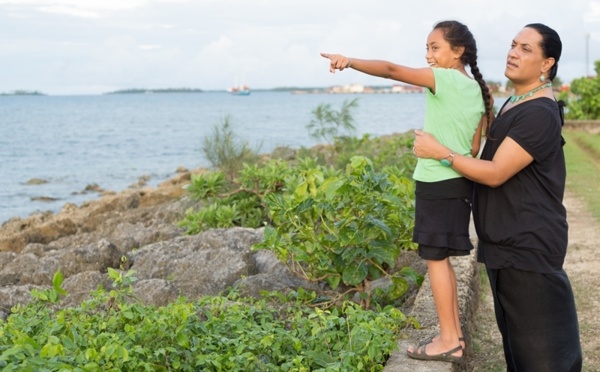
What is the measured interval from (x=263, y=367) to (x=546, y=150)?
5.55ft

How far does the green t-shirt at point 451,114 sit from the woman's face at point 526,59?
0.29 m

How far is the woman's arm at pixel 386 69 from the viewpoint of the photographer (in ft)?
13.1

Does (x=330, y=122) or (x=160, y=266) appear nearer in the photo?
(x=160, y=266)

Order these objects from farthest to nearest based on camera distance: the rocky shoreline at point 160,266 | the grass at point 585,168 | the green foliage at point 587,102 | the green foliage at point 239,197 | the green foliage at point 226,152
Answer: the green foliage at point 587,102 → the green foliage at point 226,152 → the grass at point 585,168 → the green foliage at point 239,197 → the rocky shoreline at point 160,266

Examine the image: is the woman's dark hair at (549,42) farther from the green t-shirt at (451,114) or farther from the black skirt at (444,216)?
the black skirt at (444,216)

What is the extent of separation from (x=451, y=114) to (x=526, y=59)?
0.47 metres

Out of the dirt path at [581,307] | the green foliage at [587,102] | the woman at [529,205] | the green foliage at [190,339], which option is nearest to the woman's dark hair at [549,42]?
the woman at [529,205]

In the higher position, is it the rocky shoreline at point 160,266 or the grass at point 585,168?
the rocky shoreline at point 160,266

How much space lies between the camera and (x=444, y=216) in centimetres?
417

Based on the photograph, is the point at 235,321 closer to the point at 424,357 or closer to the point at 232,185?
the point at 424,357

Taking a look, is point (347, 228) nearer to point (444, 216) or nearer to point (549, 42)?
point (444, 216)

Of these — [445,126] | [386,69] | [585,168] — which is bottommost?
[585,168]

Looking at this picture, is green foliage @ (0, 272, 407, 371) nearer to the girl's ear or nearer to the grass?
the girl's ear

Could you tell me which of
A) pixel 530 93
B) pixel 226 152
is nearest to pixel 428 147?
pixel 530 93
